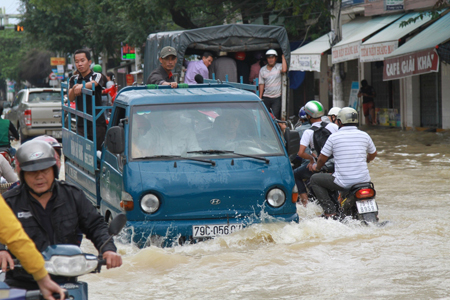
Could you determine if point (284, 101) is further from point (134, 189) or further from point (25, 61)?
point (25, 61)

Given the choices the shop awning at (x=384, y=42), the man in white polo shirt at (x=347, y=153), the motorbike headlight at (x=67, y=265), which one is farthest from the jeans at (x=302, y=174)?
the shop awning at (x=384, y=42)

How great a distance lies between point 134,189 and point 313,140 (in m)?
3.03

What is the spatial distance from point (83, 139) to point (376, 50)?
13823mm

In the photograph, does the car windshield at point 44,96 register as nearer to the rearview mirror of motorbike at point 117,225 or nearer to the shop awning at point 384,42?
A: the shop awning at point 384,42

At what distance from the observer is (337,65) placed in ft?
88.0

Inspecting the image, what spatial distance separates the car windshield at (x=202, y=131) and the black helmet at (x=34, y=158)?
3527 mm

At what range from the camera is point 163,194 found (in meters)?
6.79

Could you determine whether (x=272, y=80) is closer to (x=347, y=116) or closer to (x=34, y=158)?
(x=347, y=116)

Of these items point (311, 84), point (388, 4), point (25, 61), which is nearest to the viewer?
point (388, 4)

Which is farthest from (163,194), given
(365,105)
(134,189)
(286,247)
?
(365,105)

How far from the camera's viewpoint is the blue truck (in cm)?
682

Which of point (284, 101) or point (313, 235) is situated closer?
point (313, 235)

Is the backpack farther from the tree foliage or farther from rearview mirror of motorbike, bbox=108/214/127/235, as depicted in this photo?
the tree foliage

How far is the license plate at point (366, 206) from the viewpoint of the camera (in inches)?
305
